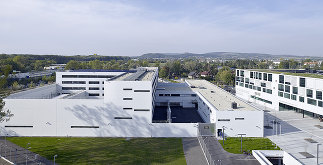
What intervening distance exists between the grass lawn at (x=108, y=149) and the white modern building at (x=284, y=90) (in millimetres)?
23063

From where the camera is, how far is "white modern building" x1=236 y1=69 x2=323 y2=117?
3425cm

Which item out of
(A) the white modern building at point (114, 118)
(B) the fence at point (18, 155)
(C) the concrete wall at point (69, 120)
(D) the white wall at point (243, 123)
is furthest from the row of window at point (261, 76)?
(B) the fence at point (18, 155)

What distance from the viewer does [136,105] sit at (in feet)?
96.5

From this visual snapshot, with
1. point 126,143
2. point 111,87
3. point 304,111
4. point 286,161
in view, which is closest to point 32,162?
point 126,143

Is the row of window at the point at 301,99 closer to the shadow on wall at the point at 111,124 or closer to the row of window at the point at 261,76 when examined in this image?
the row of window at the point at 261,76

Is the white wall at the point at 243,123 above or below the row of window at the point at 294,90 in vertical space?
below

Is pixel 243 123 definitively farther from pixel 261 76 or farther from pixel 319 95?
pixel 261 76

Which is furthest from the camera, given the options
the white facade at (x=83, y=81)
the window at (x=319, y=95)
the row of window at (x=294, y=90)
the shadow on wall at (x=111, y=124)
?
the white facade at (x=83, y=81)

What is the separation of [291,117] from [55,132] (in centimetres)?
3700

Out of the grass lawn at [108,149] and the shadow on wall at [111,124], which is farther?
the shadow on wall at [111,124]

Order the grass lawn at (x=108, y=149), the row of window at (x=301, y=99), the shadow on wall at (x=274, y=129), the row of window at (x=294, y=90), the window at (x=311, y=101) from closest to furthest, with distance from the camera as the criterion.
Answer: the grass lawn at (x=108, y=149) < the shadow on wall at (x=274, y=129) < the row of window at (x=294, y=90) < the row of window at (x=301, y=99) < the window at (x=311, y=101)

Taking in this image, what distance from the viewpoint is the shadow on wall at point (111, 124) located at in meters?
28.8

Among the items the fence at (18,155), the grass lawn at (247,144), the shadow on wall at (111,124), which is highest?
the shadow on wall at (111,124)

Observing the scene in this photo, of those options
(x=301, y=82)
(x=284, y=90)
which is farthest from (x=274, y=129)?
(x=284, y=90)
